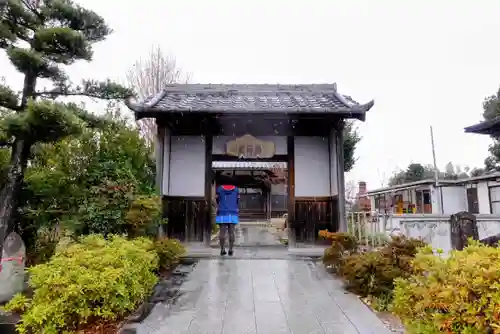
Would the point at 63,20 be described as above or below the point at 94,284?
above

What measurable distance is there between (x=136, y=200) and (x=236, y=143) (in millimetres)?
→ 3551

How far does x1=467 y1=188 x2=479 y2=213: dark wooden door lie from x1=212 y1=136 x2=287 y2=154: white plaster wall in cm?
1440

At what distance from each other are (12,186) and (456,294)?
7.13 m

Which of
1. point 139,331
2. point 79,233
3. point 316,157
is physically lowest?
point 139,331

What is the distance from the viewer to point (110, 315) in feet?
10.6

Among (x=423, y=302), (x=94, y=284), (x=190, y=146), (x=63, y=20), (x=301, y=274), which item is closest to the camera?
(x=423, y=302)

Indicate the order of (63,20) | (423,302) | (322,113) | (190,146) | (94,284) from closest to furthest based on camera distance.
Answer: (423,302), (94,284), (63,20), (322,113), (190,146)

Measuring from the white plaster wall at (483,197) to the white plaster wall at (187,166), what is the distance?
1516 cm

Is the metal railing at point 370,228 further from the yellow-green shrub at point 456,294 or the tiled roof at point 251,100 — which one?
the yellow-green shrub at point 456,294

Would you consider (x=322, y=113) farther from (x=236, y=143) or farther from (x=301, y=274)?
(x=301, y=274)

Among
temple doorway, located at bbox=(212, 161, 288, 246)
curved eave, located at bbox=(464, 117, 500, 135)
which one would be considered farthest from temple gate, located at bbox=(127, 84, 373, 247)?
temple doorway, located at bbox=(212, 161, 288, 246)

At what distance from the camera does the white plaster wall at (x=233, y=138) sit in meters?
8.65

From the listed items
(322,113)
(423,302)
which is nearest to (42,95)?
(322,113)

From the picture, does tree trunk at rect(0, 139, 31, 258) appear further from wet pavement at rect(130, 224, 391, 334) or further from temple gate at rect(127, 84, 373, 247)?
wet pavement at rect(130, 224, 391, 334)
